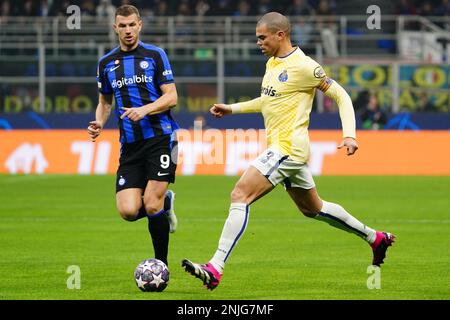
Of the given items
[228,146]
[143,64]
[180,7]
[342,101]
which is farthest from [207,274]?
[180,7]

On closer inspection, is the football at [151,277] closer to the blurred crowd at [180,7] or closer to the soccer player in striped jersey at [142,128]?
the soccer player in striped jersey at [142,128]

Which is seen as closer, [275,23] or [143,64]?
[275,23]

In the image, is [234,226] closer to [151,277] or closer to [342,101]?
[151,277]

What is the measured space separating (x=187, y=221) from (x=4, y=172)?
1124 cm

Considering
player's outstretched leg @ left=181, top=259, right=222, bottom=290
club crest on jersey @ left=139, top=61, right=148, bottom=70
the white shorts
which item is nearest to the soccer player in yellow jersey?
the white shorts

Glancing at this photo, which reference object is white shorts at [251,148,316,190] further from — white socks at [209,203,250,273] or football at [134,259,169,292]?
football at [134,259,169,292]

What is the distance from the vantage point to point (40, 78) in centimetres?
2902

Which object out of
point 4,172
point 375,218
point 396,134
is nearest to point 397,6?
point 396,134

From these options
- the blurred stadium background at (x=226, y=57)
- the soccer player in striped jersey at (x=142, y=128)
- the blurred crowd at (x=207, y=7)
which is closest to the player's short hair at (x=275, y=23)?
the soccer player in striped jersey at (x=142, y=128)

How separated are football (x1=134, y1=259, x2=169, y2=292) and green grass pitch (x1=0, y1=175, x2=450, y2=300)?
9cm

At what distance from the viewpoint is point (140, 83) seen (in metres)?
9.70

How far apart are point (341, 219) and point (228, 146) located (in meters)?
15.2

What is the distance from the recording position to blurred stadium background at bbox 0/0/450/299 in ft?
34.4

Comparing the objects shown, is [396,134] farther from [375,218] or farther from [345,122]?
[345,122]
